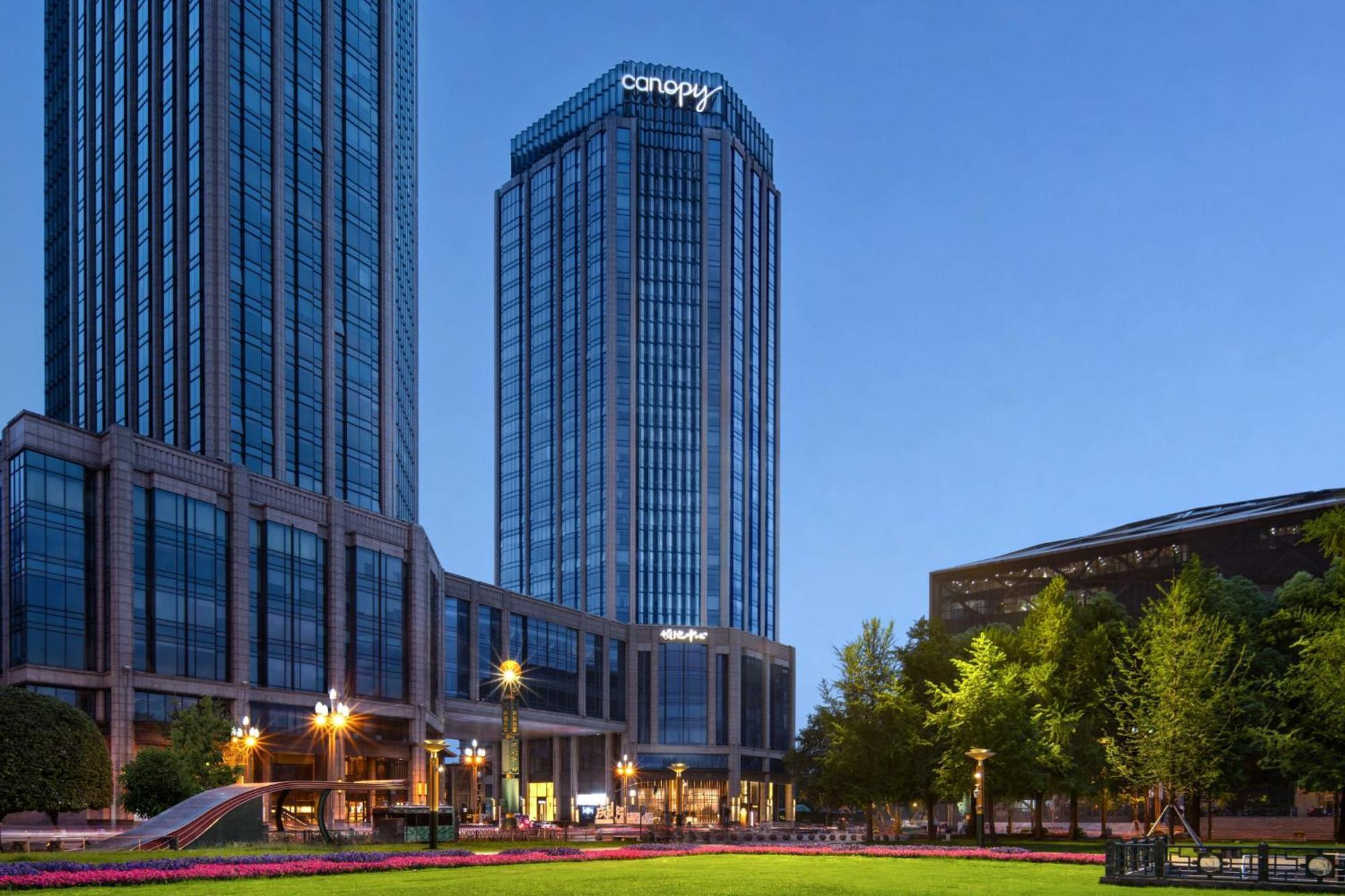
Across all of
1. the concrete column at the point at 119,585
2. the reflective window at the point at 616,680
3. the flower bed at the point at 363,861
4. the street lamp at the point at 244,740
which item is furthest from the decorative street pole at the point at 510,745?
the reflective window at the point at 616,680

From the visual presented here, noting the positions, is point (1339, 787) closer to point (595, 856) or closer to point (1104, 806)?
point (1104, 806)

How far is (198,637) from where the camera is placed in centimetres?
7475

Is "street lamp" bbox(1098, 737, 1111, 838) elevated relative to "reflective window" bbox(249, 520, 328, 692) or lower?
lower

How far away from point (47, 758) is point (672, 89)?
6078 inches

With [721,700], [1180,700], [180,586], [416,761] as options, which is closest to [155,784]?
[180,586]

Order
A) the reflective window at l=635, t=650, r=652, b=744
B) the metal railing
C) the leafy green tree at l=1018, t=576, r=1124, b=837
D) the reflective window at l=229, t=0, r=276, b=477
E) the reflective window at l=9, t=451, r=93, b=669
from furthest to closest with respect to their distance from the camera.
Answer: the reflective window at l=635, t=650, r=652, b=744
the reflective window at l=229, t=0, r=276, b=477
the reflective window at l=9, t=451, r=93, b=669
the leafy green tree at l=1018, t=576, r=1124, b=837
the metal railing

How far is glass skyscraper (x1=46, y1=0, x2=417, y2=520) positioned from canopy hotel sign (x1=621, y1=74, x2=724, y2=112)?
76.6 meters

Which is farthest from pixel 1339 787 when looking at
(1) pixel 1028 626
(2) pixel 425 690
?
(2) pixel 425 690

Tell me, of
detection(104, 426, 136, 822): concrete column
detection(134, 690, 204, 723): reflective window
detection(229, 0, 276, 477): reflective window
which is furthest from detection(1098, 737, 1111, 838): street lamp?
detection(229, 0, 276, 477): reflective window

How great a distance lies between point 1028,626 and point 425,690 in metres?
45.4

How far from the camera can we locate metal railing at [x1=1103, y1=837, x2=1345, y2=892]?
32500 mm

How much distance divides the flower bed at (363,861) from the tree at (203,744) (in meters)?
23.3

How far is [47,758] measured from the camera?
172ft

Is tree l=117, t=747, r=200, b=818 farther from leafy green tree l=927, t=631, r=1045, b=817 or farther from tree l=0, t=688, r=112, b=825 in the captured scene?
leafy green tree l=927, t=631, r=1045, b=817
